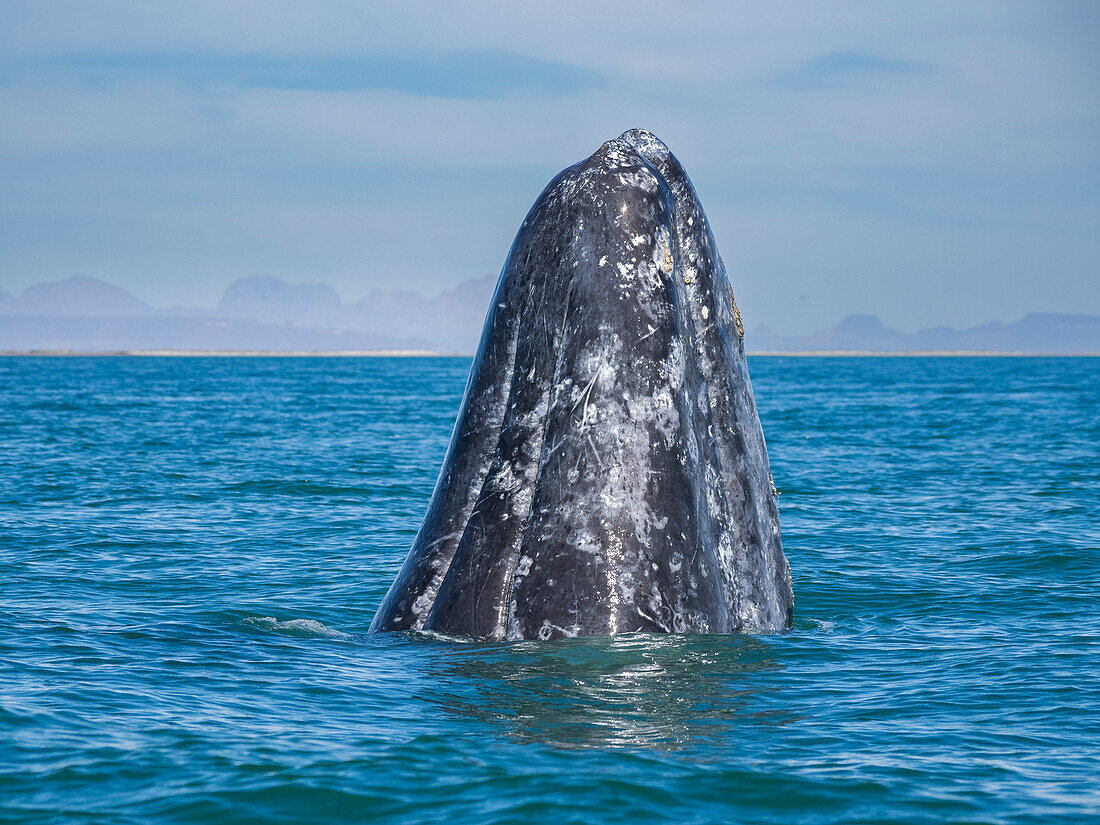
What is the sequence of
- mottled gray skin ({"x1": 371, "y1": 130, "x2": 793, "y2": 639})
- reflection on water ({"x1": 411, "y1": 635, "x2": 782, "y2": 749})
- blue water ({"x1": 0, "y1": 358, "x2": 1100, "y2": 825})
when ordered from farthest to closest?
mottled gray skin ({"x1": 371, "y1": 130, "x2": 793, "y2": 639}), reflection on water ({"x1": 411, "y1": 635, "x2": 782, "y2": 749}), blue water ({"x1": 0, "y1": 358, "x2": 1100, "y2": 825})

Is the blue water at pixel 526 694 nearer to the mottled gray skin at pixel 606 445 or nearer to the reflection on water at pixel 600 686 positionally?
the reflection on water at pixel 600 686

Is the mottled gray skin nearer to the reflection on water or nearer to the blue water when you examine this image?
the reflection on water

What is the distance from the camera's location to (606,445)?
17.6 ft

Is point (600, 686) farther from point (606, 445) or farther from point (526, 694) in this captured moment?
point (606, 445)

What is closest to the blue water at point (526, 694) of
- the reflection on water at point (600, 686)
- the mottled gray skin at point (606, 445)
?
the reflection on water at point (600, 686)

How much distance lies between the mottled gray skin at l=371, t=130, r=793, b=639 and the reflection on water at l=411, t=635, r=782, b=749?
104 mm

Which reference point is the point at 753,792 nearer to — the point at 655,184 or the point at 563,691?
the point at 563,691

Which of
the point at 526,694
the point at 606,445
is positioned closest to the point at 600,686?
the point at 526,694

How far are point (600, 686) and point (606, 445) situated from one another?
1069 millimetres

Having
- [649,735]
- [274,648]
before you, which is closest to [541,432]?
[649,735]

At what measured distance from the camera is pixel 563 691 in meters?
5.38

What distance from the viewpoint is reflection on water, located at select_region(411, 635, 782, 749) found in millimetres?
5094

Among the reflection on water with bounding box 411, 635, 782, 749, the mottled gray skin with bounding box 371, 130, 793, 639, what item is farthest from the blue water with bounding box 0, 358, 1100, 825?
the mottled gray skin with bounding box 371, 130, 793, 639

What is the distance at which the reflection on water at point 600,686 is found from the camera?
5.09 metres
